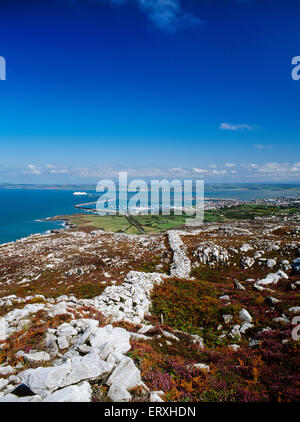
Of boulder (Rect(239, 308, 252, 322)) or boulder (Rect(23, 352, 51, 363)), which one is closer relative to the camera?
boulder (Rect(23, 352, 51, 363))

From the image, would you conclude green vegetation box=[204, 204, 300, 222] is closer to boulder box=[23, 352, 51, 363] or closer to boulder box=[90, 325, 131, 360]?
boulder box=[90, 325, 131, 360]

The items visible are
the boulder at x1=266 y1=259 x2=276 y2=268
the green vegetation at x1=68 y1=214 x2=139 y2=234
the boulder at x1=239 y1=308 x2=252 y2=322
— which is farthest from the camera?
the green vegetation at x1=68 y1=214 x2=139 y2=234

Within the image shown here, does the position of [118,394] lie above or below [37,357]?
above

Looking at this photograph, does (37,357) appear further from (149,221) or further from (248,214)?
(248,214)

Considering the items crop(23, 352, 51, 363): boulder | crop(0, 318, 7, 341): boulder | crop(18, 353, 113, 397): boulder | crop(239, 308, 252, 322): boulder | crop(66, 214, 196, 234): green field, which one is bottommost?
crop(66, 214, 196, 234): green field

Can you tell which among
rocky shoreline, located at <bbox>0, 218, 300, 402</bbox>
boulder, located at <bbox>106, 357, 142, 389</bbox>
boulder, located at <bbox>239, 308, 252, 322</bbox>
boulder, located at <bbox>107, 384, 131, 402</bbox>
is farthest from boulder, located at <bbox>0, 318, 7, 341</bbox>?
boulder, located at <bbox>239, 308, 252, 322</bbox>

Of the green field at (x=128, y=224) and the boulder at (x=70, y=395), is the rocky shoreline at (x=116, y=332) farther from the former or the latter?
the green field at (x=128, y=224)

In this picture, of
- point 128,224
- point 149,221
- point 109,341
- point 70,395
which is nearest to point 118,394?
point 70,395

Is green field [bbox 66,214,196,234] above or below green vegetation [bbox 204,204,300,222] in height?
below
